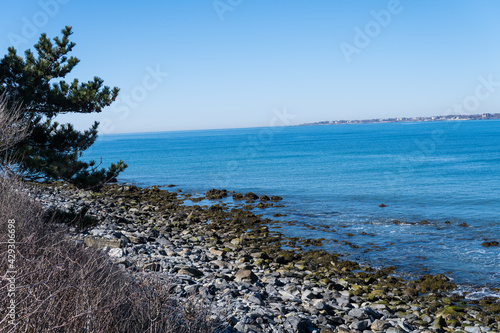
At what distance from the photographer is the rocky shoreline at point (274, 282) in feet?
32.7

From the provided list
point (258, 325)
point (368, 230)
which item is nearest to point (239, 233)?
point (368, 230)

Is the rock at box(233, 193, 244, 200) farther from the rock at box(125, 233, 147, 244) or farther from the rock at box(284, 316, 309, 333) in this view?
the rock at box(284, 316, 309, 333)

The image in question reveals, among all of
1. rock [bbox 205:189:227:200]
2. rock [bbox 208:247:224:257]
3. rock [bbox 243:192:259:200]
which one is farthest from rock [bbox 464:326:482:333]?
rock [bbox 205:189:227:200]

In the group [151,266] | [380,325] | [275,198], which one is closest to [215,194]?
[275,198]

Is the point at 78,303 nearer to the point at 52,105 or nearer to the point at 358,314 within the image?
the point at 358,314

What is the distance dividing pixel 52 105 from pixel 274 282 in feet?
35.4

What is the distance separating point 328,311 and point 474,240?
39.6 ft

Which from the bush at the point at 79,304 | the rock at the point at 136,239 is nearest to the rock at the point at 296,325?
the bush at the point at 79,304

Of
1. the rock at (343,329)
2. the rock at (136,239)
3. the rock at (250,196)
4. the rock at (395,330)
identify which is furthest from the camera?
the rock at (250,196)

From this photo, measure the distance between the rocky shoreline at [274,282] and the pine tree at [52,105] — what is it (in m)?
1.59

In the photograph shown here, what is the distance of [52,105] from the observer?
15156 mm

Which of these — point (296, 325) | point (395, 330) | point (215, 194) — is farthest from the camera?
point (215, 194)

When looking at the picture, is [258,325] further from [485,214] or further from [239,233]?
[485,214]

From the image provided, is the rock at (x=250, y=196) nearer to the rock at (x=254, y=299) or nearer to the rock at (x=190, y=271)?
the rock at (x=190, y=271)
